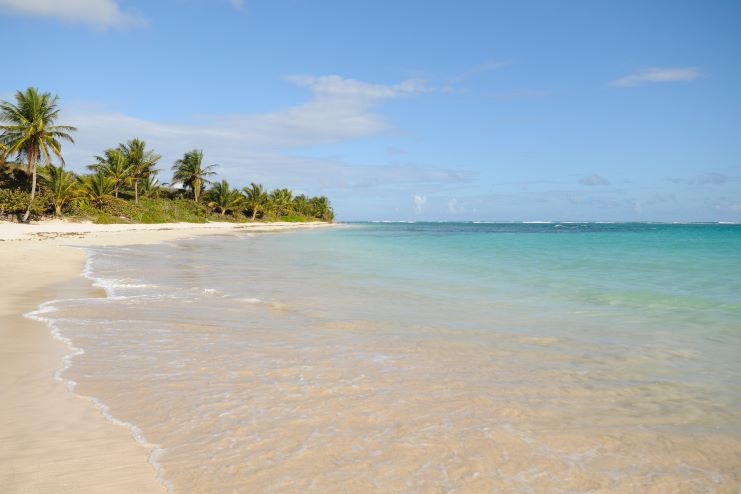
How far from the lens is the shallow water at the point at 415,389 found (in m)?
3.29

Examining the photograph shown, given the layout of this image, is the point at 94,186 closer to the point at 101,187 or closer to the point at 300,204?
the point at 101,187

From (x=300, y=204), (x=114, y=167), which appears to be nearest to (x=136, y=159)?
(x=114, y=167)

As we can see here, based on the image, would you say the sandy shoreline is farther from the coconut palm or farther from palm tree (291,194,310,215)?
palm tree (291,194,310,215)

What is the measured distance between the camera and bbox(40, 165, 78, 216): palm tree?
132ft

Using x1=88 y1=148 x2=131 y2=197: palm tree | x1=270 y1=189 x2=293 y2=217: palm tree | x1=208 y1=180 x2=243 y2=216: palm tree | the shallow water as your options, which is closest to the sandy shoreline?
the shallow water

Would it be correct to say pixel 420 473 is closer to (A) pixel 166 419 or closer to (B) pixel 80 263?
(A) pixel 166 419

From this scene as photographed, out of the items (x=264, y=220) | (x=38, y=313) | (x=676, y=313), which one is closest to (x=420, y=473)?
(x=38, y=313)

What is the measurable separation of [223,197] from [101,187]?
1000 inches

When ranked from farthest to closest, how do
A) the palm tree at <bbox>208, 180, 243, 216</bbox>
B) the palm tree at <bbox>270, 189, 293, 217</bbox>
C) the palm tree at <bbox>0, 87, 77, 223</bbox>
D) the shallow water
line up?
the palm tree at <bbox>270, 189, 293, 217</bbox> < the palm tree at <bbox>208, 180, 243, 216</bbox> < the palm tree at <bbox>0, 87, 77, 223</bbox> < the shallow water

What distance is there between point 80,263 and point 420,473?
16914mm

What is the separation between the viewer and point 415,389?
4.89 m

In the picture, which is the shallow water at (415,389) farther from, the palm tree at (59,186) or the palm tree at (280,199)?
the palm tree at (280,199)

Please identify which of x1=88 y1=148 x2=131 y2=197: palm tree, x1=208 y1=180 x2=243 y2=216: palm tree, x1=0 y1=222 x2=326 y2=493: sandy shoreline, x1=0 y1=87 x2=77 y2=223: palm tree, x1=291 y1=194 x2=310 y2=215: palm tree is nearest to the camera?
x1=0 y1=222 x2=326 y2=493: sandy shoreline

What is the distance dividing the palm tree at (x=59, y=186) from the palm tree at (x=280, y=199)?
53.2 m
